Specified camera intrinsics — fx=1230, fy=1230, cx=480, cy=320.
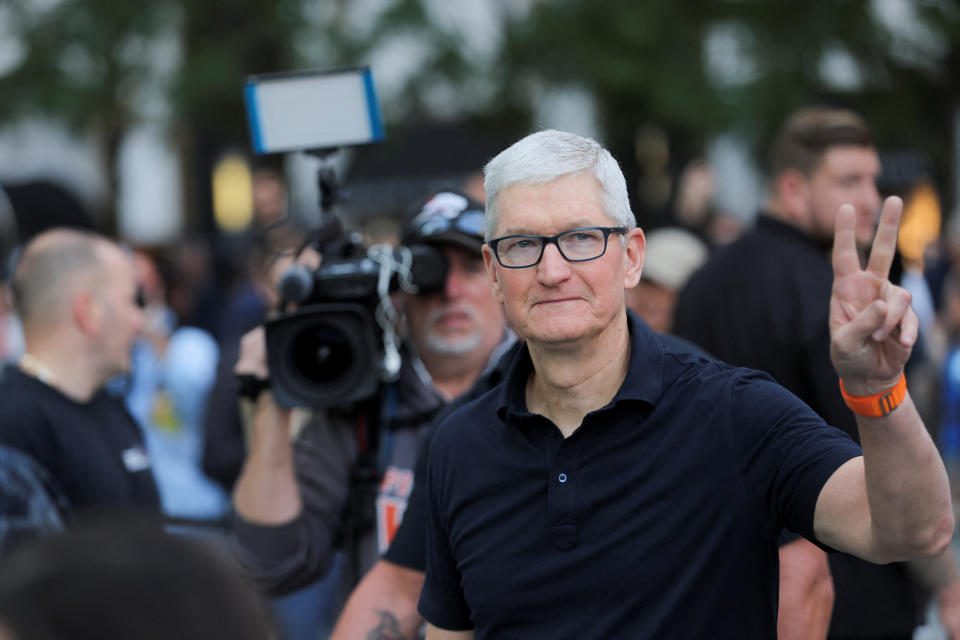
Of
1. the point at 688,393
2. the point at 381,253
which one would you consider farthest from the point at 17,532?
the point at 688,393

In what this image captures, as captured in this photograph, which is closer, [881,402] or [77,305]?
[881,402]

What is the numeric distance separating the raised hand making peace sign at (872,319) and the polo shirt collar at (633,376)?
1.22 feet

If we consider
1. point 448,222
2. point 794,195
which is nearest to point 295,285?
point 448,222

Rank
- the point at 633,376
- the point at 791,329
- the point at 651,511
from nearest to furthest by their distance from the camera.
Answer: the point at 651,511 → the point at 633,376 → the point at 791,329

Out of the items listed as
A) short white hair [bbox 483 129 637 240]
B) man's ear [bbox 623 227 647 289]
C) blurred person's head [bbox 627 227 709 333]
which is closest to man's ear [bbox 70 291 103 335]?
short white hair [bbox 483 129 637 240]

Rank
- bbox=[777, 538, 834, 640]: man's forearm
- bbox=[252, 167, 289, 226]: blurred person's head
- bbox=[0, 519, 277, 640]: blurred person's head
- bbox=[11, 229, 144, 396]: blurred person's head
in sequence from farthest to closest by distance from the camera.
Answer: bbox=[252, 167, 289, 226]: blurred person's head → bbox=[11, 229, 144, 396]: blurred person's head → bbox=[777, 538, 834, 640]: man's forearm → bbox=[0, 519, 277, 640]: blurred person's head

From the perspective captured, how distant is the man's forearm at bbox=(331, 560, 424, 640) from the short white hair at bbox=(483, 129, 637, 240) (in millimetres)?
853

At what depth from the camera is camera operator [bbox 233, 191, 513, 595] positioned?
2965 mm

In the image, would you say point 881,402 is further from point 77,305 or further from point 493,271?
point 77,305

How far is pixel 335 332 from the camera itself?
303 cm

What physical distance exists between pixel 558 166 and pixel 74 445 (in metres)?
1.79

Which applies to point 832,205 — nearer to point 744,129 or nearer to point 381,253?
point 381,253

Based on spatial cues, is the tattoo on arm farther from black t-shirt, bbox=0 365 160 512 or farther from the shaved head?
the shaved head

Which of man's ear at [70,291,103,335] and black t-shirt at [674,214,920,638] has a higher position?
man's ear at [70,291,103,335]
